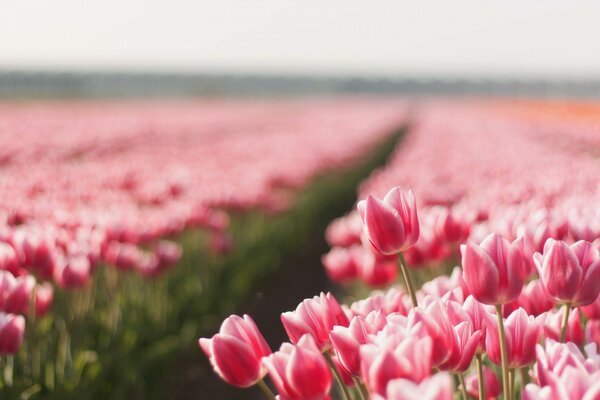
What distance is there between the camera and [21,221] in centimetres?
381

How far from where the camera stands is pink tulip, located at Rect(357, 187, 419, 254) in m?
1.50

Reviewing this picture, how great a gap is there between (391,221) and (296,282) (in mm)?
6121

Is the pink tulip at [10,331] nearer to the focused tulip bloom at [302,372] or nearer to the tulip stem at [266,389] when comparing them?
the tulip stem at [266,389]

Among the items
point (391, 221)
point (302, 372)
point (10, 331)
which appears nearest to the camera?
point (302, 372)

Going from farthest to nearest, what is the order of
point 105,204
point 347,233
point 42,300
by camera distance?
1. point 105,204
2. point 347,233
3. point 42,300

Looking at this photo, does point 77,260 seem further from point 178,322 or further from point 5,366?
point 178,322

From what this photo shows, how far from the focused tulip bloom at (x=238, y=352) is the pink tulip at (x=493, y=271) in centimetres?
39

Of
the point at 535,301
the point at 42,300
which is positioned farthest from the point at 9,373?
the point at 535,301

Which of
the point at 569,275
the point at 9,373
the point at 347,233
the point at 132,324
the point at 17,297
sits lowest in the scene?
the point at 132,324

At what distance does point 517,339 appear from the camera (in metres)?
1.37

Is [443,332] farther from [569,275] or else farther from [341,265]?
[341,265]

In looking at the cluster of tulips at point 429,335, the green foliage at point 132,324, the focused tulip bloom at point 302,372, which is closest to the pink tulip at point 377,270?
the green foliage at point 132,324

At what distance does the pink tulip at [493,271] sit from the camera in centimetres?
133

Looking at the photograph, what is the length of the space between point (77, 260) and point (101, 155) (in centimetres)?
709
